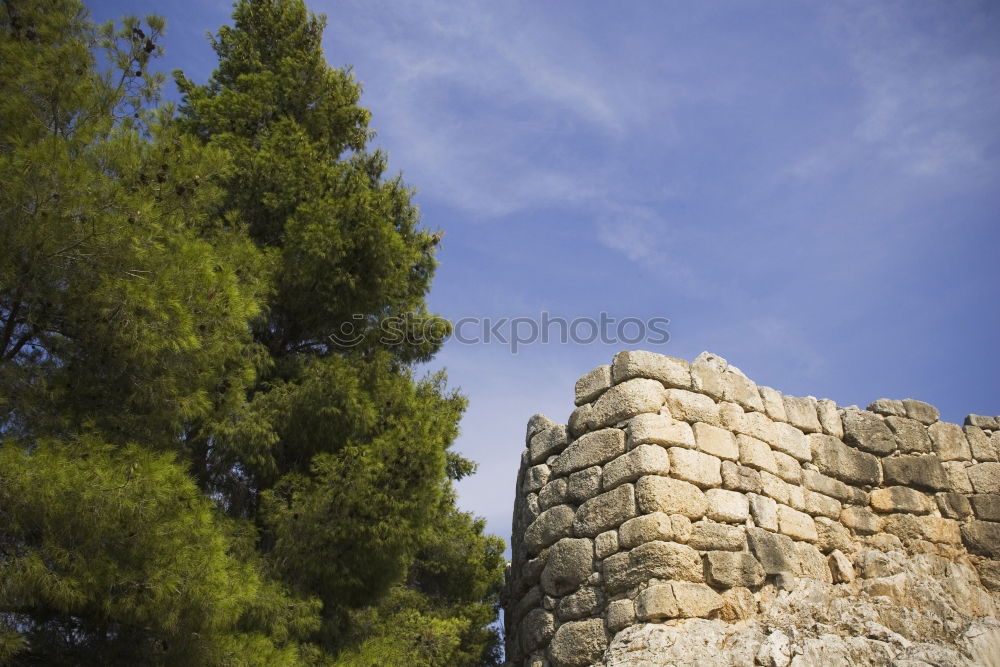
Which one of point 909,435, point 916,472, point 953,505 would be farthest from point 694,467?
point 953,505

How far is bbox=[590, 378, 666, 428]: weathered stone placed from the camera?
21.6 feet

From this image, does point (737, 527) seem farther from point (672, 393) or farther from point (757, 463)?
point (672, 393)

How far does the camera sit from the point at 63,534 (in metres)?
4.45

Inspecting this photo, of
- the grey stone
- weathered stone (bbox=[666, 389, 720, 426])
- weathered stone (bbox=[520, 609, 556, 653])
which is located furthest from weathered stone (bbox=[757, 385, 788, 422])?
weathered stone (bbox=[520, 609, 556, 653])

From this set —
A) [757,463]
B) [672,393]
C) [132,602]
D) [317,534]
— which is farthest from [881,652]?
[132,602]

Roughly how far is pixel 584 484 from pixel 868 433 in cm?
282

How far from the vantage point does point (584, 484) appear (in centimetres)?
670

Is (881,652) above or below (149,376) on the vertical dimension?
below

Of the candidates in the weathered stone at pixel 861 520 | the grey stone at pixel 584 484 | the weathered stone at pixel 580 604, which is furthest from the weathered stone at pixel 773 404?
the weathered stone at pixel 580 604

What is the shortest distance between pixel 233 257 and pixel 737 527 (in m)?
4.42

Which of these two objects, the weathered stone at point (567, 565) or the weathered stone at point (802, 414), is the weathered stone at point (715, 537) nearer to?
the weathered stone at point (567, 565)

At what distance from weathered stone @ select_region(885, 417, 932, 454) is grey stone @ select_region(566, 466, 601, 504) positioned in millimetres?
3010

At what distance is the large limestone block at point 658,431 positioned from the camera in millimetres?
6410

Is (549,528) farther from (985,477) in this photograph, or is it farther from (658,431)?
(985,477)
